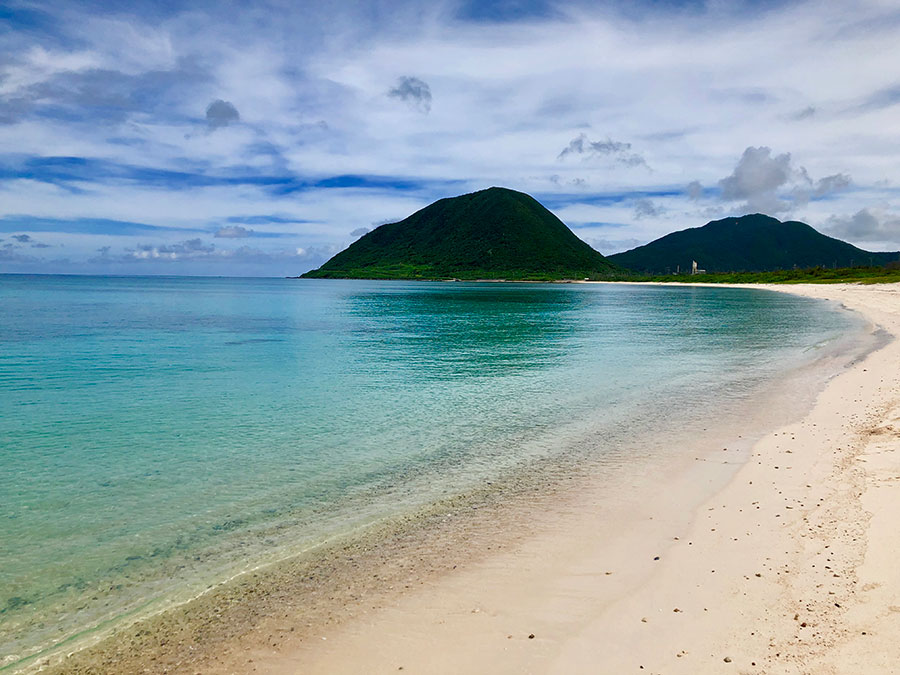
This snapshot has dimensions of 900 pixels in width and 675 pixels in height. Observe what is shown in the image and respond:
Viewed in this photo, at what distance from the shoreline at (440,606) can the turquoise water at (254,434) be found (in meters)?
1.09

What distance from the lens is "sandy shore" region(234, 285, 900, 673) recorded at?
21.2 ft

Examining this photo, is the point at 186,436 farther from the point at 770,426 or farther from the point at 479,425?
the point at 770,426

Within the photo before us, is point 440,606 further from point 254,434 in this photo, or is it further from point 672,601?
point 254,434

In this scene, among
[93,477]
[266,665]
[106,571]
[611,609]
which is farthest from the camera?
[93,477]

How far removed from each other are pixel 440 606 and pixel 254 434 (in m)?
11.4

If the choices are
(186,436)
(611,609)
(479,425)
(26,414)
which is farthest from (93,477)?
(611,609)

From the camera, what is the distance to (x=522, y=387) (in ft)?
84.0

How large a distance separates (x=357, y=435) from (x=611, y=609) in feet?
36.7

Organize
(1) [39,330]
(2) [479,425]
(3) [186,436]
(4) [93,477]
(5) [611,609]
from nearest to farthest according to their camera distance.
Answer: (5) [611,609] < (4) [93,477] < (3) [186,436] < (2) [479,425] < (1) [39,330]

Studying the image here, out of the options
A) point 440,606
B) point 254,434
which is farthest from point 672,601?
point 254,434

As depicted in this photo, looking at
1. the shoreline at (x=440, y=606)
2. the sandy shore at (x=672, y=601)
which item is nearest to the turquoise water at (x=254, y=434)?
the shoreline at (x=440, y=606)

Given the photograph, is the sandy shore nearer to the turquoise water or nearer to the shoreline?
the shoreline

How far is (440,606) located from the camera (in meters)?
7.91

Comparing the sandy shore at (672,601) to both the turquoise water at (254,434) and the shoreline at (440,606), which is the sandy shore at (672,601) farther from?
the turquoise water at (254,434)
